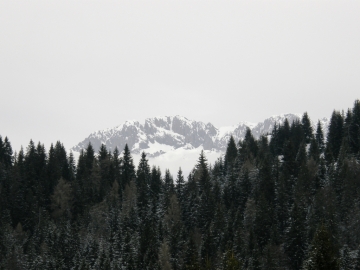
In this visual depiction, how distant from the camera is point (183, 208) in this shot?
10800 centimetres

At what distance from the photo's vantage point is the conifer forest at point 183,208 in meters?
82.9

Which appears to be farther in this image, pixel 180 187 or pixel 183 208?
pixel 180 187

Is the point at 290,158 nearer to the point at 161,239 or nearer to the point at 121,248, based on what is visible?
the point at 161,239

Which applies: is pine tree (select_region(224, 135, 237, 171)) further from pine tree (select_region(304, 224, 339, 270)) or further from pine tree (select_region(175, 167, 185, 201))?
pine tree (select_region(304, 224, 339, 270))

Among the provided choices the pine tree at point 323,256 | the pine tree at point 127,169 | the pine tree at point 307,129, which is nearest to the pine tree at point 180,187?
the pine tree at point 127,169

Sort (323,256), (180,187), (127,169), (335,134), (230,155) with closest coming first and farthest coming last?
1. (323,256)
2. (180,187)
3. (335,134)
4. (127,169)
5. (230,155)

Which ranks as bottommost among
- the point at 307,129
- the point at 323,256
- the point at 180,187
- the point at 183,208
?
the point at 323,256

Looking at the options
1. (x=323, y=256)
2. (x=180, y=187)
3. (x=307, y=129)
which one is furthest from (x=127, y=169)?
(x=323, y=256)

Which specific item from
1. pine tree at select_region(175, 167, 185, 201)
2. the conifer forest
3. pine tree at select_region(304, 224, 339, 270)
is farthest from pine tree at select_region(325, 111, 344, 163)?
pine tree at select_region(304, 224, 339, 270)

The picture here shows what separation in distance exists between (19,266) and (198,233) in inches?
1532

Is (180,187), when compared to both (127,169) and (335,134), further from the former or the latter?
(335,134)

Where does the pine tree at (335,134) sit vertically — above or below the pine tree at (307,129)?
below

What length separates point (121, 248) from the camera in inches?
3637

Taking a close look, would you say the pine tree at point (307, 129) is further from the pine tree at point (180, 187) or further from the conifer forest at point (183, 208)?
the pine tree at point (180, 187)
